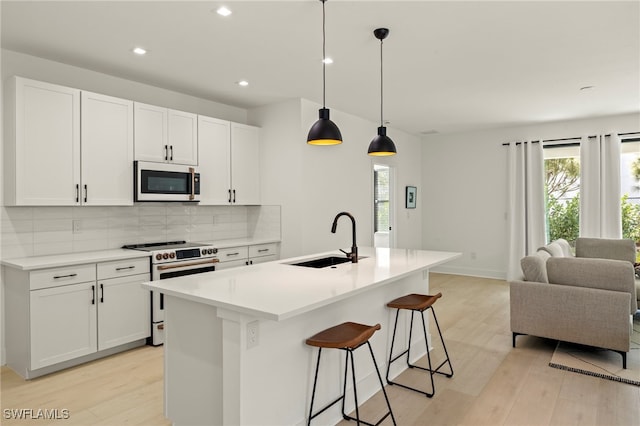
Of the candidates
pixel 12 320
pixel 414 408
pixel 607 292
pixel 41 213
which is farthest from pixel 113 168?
pixel 607 292

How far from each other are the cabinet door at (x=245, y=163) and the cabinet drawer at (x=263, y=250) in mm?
623

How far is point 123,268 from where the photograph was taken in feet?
11.9

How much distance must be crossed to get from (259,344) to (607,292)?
2.94 metres

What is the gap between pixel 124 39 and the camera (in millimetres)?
3172

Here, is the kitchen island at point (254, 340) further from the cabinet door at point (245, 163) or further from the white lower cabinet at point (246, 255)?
the cabinet door at point (245, 163)

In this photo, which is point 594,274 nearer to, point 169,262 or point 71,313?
point 169,262

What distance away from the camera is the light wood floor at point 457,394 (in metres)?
2.53

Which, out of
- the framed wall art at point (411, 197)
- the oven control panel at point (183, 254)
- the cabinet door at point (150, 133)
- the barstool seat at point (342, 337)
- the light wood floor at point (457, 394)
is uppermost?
the cabinet door at point (150, 133)

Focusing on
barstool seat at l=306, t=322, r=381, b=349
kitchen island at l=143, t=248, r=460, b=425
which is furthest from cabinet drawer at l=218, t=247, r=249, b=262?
barstool seat at l=306, t=322, r=381, b=349

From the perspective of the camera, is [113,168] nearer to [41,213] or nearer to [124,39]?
[41,213]

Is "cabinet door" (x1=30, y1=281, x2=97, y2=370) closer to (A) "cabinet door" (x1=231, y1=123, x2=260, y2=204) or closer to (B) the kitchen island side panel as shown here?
(B) the kitchen island side panel

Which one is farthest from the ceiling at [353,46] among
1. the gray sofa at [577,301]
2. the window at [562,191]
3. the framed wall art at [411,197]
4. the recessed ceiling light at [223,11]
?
the framed wall art at [411,197]

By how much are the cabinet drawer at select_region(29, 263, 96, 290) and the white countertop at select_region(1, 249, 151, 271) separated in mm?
50

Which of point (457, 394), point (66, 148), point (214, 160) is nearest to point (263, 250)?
point (214, 160)
